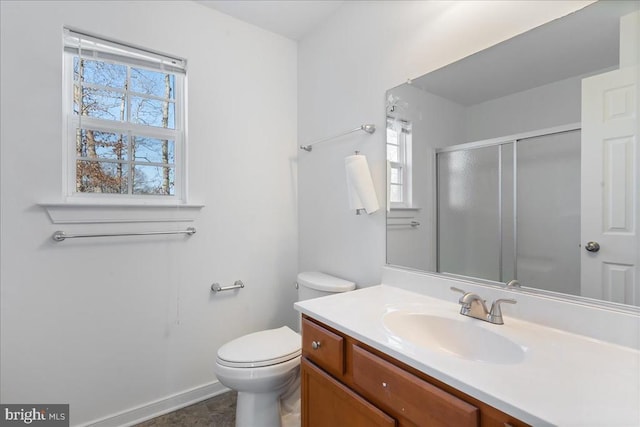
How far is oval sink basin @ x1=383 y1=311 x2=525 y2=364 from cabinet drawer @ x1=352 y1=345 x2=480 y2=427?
12cm

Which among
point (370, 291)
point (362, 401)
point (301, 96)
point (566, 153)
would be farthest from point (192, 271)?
point (566, 153)

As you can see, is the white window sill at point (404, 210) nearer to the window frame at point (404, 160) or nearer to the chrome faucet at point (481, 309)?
the window frame at point (404, 160)

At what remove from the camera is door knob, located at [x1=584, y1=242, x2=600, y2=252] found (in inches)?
36.4

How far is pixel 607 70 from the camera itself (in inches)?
35.5

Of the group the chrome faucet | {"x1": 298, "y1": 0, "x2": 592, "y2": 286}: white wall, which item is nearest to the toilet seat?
{"x1": 298, "y1": 0, "x2": 592, "y2": 286}: white wall

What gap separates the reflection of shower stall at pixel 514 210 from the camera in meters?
0.98

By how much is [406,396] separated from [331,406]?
377 mm

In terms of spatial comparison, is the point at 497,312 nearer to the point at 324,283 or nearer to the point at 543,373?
the point at 543,373

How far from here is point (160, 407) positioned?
174 cm

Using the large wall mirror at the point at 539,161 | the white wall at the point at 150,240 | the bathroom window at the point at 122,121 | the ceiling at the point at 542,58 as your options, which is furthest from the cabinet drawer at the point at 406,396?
the bathroom window at the point at 122,121

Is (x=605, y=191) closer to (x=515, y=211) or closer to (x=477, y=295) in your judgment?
(x=515, y=211)

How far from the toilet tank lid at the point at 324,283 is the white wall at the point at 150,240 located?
39cm

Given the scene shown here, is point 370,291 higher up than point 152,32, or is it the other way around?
point 152,32

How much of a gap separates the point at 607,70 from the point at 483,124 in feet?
1.22
